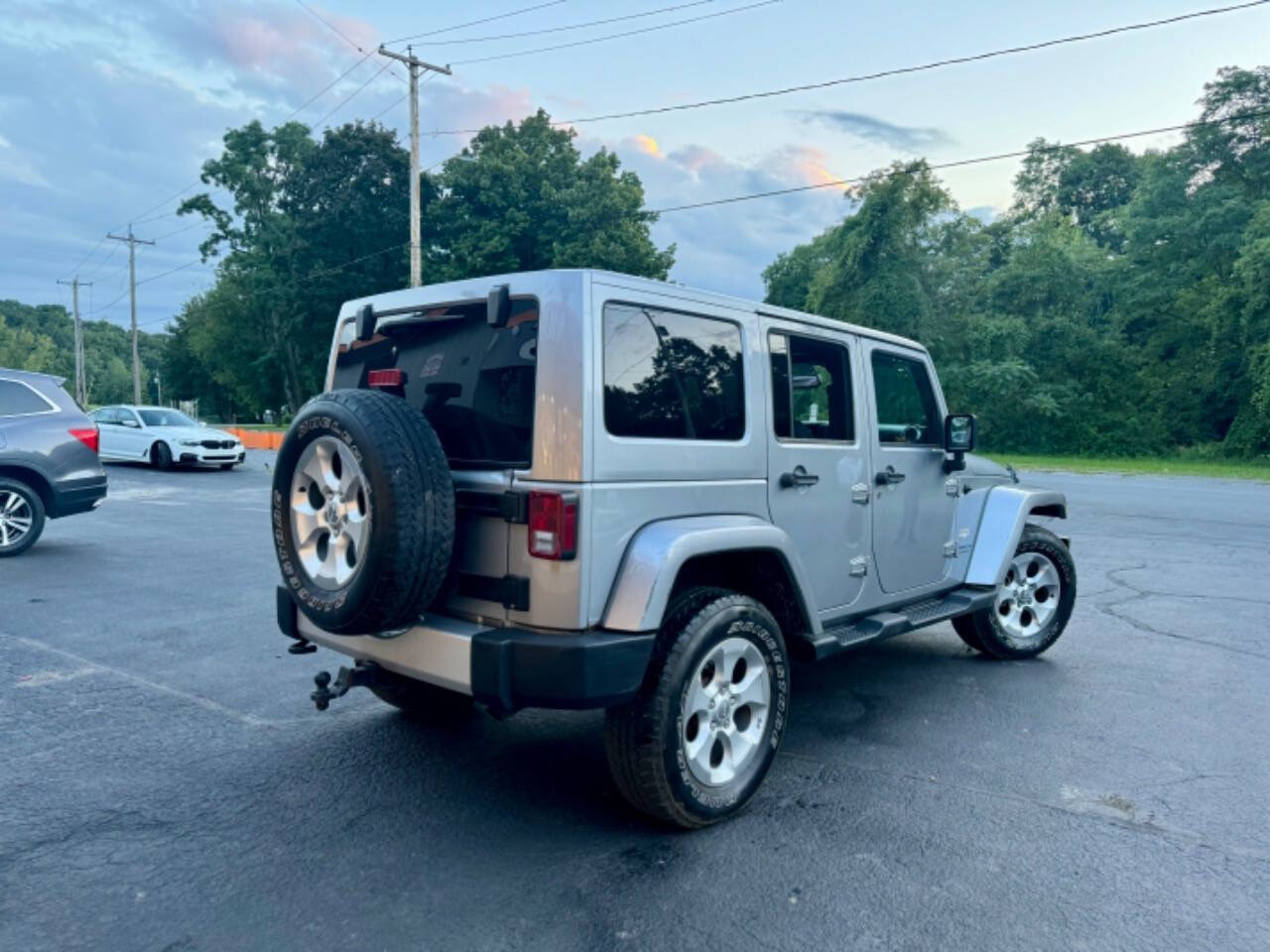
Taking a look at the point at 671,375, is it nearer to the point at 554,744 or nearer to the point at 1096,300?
the point at 554,744

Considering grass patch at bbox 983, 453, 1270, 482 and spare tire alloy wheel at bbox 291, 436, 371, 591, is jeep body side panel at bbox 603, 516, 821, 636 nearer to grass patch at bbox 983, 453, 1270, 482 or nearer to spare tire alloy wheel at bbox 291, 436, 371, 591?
spare tire alloy wheel at bbox 291, 436, 371, 591

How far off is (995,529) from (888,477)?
119cm

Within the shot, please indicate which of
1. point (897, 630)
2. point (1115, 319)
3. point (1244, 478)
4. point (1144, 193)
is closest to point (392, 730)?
point (897, 630)

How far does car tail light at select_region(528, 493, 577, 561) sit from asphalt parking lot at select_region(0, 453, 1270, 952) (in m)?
1.10

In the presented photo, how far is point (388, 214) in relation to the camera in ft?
137

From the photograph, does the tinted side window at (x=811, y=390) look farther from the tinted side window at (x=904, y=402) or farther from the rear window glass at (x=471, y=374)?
the rear window glass at (x=471, y=374)

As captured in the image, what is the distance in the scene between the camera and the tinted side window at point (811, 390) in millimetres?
3748

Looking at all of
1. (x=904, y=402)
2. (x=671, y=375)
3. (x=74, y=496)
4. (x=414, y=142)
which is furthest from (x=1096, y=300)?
(x=671, y=375)

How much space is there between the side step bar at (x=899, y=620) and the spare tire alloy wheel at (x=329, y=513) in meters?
2.00

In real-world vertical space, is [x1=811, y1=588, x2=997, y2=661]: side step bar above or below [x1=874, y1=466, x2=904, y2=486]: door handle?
below

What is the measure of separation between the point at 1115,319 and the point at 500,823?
4155 cm

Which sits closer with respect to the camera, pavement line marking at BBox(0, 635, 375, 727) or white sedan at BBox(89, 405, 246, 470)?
pavement line marking at BBox(0, 635, 375, 727)

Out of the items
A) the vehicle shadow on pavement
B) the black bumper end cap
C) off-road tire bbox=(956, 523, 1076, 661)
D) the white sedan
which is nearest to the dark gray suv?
the vehicle shadow on pavement

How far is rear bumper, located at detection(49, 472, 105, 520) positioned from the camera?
29.5 ft
